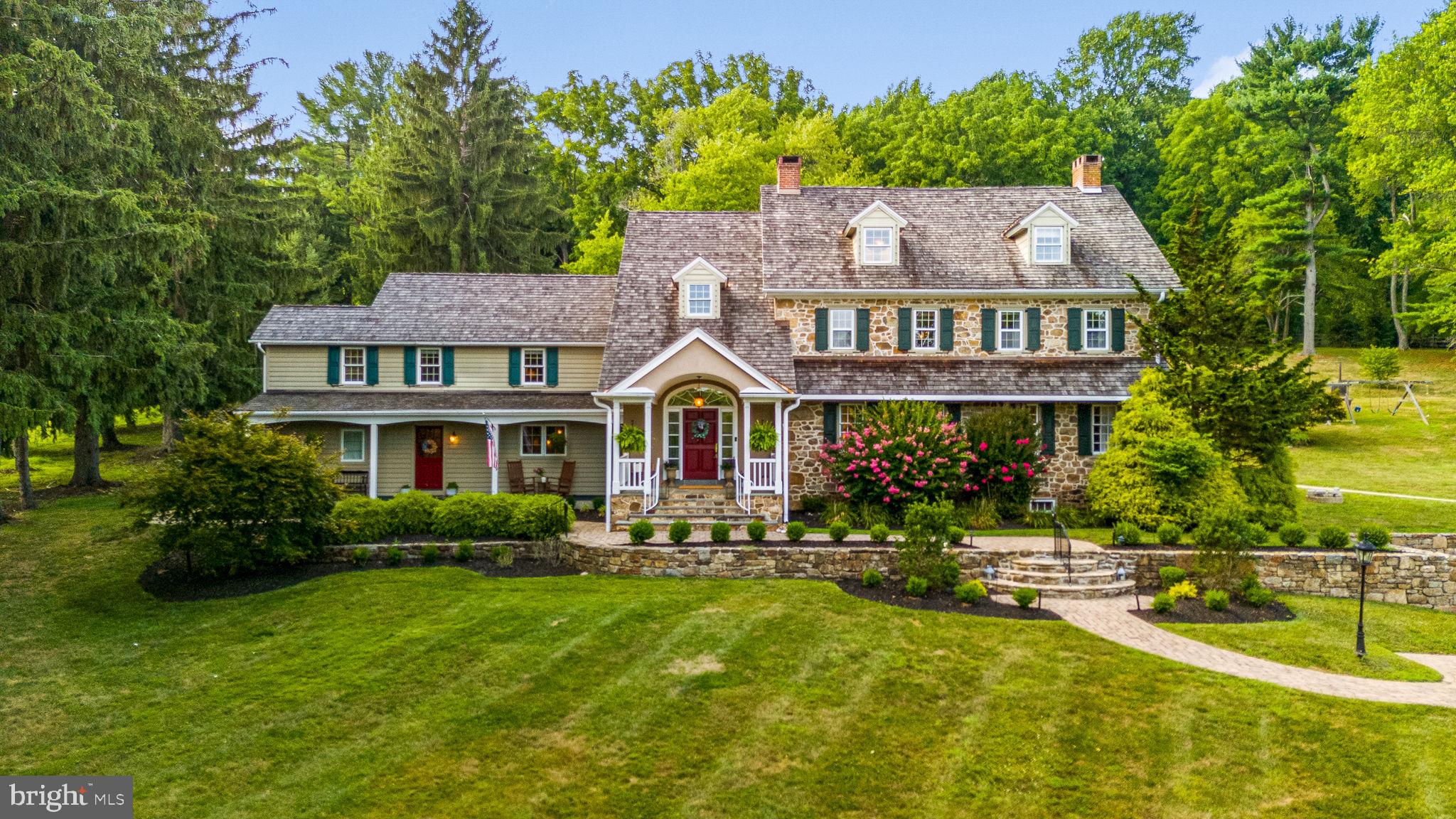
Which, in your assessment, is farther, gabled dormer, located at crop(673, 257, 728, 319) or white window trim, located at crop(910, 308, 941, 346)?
white window trim, located at crop(910, 308, 941, 346)

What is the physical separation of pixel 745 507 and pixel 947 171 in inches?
1023

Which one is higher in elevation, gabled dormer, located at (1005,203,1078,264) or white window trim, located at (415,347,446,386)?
gabled dormer, located at (1005,203,1078,264)

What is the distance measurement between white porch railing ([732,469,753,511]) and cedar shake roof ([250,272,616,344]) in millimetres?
5201

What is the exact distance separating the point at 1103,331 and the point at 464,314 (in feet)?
56.2

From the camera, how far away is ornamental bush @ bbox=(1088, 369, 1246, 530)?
17375 millimetres

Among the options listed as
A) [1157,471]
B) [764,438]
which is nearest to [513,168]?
[764,438]

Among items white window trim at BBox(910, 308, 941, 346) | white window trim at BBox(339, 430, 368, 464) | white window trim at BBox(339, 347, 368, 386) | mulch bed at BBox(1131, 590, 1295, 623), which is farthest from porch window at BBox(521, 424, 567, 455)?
mulch bed at BBox(1131, 590, 1295, 623)

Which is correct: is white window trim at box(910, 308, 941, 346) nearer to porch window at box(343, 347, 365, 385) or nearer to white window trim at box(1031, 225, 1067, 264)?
white window trim at box(1031, 225, 1067, 264)

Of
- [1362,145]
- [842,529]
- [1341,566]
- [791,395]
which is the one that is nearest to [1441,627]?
[1341,566]

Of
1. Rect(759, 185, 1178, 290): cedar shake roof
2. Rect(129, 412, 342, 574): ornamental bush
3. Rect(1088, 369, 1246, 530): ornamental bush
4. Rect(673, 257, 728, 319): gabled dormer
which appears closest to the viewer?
Rect(129, 412, 342, 574): ornamental bush

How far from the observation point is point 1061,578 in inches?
572

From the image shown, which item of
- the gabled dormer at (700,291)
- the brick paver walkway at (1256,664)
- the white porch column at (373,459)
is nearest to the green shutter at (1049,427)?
the brick paver walkway at (1256,664)

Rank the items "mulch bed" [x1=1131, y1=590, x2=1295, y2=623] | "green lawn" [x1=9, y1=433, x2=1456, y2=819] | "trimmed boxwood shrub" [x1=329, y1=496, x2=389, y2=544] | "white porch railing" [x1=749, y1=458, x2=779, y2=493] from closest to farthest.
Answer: "green lawn" [x1=9, y1=433, x2=1456, y2=819], "mulch bed" [x1=1131, y1=590, x2=1295, y2=623], "trimmed boxwood shrub" [x1=329, y1=496, x2=389, y2=544], "white porch railing" [x1=749, y1=458, x2=779, y2=493]

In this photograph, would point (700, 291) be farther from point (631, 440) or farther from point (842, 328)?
point (631, 440)
